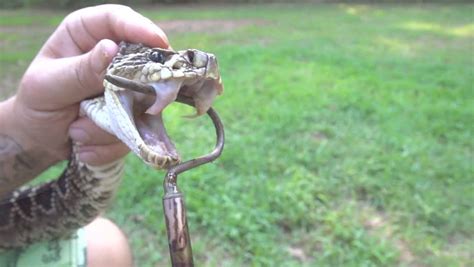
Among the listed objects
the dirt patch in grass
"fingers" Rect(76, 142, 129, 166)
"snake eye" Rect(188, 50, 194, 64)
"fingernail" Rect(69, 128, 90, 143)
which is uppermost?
"snake eye" Rect(188, 50, 194, 64)

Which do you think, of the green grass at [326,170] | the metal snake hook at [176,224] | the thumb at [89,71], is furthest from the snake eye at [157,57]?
the green grass at [326,170]

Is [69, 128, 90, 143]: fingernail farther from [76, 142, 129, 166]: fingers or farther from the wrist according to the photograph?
the wrist

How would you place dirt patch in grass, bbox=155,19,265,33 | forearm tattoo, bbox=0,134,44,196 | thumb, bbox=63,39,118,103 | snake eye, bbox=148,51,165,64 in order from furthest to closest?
1. dirt patch in grass, bbox=155,19,265,33
2. forearm tattoo, bbox=0,134,44,196
3. thumb, bbox=63,39,118,103
4. snake eye, bbox=148,51,165,64

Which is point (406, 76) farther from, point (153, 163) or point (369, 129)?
point (153, 163)

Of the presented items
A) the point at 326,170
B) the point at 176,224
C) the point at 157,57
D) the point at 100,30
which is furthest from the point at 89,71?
the point at 326,170

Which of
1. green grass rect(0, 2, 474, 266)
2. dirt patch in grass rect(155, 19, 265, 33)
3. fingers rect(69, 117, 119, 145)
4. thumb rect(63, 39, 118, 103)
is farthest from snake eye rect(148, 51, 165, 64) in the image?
dirt patch in grass rect(155, 19, 265, 33)

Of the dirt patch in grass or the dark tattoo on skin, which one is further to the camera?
the dirt patch in grass
